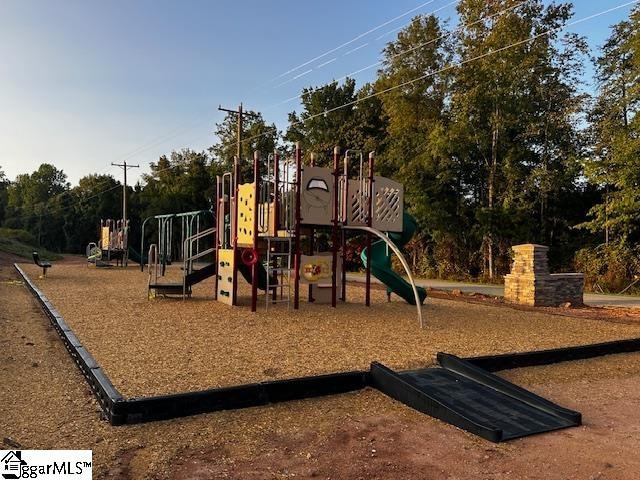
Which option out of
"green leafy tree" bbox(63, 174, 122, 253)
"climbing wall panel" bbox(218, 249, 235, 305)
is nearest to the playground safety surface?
"climbing wall panel" bbox(218, 249, 235, 305)

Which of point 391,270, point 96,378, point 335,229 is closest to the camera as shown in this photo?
point 96,378

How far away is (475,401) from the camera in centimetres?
422

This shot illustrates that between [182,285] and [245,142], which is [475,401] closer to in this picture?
[182,285]

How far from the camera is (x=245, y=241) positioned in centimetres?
987

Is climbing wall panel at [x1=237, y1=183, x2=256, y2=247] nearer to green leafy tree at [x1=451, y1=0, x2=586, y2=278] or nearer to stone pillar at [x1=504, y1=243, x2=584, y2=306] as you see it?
stone pillar at [x1=504, y1=243, x2=584, y2=306]

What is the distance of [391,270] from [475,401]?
6743mm

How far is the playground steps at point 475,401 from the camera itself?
3.66 meters

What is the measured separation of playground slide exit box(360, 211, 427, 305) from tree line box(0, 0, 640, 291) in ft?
18.9

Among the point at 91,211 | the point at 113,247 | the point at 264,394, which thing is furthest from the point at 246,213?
the point at 91,211

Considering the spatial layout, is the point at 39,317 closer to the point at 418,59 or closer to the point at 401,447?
the point at 401,447

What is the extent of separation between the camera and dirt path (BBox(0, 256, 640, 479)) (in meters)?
2.95

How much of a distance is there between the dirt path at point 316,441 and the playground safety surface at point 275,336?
2.02 ft

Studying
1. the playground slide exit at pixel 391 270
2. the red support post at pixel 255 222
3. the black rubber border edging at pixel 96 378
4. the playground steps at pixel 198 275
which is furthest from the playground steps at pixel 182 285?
the black rubber border edging at pixel 96 378

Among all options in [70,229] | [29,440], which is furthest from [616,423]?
[70,229]
